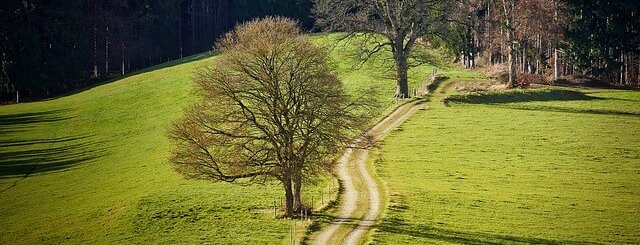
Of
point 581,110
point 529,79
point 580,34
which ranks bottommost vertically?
point 581,110

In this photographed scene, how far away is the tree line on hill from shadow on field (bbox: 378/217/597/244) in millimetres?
37090

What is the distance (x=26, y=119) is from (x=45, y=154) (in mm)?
22954

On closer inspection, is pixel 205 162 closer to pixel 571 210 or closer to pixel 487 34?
pixel 571 210

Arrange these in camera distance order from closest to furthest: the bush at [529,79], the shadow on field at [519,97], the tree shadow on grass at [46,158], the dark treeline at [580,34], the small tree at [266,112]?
the small tree at [266,112] → the tree shadow on grass at [46,158] → the shadow on field at [519,97] → the bush at [529,79] → the dark treeline at [580,34]

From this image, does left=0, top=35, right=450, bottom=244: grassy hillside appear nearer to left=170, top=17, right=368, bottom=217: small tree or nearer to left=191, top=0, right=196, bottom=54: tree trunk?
left=170, top=17, right=368, bottom=217: small tree

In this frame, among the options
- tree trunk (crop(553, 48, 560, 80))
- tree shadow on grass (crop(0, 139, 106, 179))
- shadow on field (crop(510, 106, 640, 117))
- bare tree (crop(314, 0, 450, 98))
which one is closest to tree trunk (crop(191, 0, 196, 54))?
bare tree (crop(314, 0, 450, 98))

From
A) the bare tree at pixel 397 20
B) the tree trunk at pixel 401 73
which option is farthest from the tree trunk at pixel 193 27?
the tree trunk at pixel 401 73

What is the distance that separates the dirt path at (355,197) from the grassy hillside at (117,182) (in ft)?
7.57

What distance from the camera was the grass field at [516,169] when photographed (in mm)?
41656

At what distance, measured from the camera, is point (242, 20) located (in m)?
162

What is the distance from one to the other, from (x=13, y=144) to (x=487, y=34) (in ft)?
194

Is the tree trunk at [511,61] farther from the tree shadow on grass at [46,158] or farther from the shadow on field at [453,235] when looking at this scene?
the tree shadow on grass at [46,158]

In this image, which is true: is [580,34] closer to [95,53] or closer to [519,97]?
[519,97]

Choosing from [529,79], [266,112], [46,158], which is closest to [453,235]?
[266,112]
